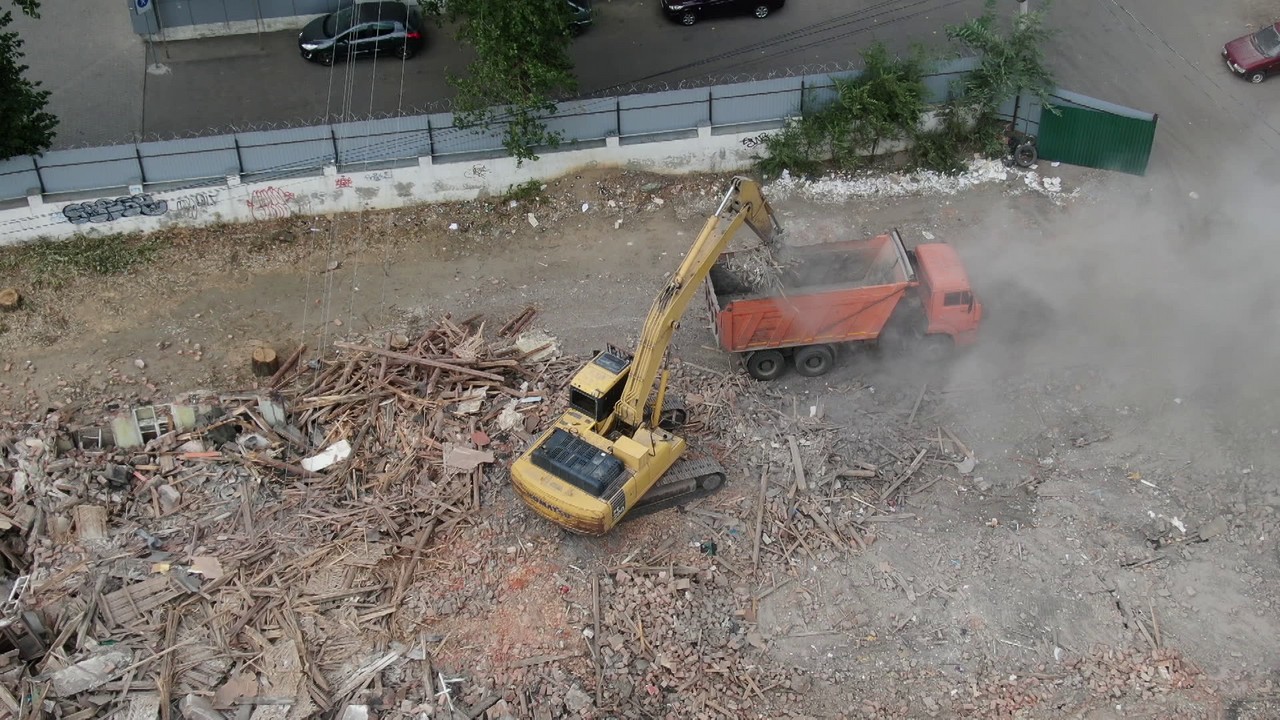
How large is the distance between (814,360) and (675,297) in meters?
4.84

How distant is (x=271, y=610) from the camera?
16.1 meters

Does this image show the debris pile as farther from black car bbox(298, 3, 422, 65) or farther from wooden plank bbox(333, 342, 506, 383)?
black car bbox(298, 3, 422, 65)

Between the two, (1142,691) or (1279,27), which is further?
(1279,27)

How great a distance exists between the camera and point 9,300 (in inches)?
880

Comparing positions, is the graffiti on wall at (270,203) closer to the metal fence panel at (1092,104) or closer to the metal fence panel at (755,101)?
the metal fence panel at (755,101)

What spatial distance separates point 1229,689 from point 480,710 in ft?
35.6

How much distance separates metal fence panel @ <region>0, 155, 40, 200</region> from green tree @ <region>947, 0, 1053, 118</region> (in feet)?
70.6

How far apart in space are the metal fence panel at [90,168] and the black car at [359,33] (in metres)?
6.80

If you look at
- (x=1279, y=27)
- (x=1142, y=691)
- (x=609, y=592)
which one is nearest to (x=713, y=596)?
(x=609, y=592)

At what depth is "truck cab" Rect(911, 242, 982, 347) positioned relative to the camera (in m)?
19.7

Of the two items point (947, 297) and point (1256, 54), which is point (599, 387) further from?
point (1256, 54)

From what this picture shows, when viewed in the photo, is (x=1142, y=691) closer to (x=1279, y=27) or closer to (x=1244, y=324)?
(x=1244, y=324)

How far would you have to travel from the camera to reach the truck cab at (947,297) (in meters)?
19.7

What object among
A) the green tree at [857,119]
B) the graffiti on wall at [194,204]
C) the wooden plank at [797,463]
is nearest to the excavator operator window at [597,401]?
the wooden plank at [797,463]
